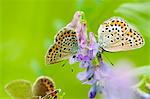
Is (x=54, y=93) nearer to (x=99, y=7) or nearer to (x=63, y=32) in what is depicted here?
(x=63, y=32)

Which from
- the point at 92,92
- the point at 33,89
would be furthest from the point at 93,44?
the point at 33,89

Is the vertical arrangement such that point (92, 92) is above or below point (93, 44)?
below

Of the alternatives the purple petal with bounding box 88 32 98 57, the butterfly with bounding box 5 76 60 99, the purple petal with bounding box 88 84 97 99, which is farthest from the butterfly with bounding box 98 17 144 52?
the butterfly with bounding box 5 76 60 99

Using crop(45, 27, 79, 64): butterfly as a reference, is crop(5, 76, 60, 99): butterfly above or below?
below

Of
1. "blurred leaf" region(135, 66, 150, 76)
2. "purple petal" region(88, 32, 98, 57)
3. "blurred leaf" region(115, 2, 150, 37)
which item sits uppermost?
"blurred leaf" region(115, 2, 150, 37)

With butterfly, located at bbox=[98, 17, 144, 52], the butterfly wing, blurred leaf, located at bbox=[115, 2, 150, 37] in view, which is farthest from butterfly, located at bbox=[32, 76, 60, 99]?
blurred leaf, located at bbox=[115, 2, 150, 37]

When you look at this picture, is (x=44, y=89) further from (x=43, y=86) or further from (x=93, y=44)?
(x=93, y=44)

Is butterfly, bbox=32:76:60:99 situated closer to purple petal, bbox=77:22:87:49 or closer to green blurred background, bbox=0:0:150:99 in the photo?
green blurred background, bbox=0:0:150:99
